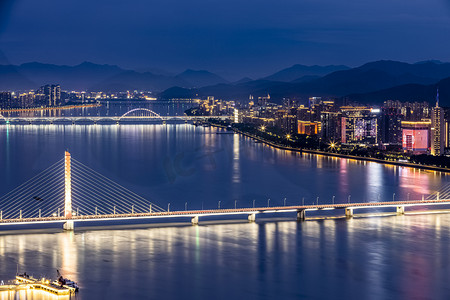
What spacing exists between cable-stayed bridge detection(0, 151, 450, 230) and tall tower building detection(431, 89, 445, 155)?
23.6ft

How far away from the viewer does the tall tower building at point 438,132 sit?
63.1 feet

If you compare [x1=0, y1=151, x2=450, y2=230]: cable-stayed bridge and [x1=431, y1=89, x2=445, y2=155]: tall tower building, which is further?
[x1=431, y1=89, x2=445, y2=155]: tall tower building

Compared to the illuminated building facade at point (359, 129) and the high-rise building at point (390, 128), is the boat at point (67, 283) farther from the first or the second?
the high-rise building at point (390, 128)

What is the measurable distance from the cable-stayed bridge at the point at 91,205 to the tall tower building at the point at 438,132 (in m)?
7.18

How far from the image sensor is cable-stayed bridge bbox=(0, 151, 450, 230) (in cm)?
847

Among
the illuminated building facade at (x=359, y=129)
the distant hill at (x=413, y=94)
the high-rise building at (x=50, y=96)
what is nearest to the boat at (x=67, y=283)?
the illuminated building facade at (x=359, y=129)

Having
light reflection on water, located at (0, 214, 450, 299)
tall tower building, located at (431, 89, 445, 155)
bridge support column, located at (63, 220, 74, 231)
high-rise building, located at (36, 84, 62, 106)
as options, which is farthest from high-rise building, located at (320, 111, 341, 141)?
high-rise building, located at (36, 84, 62, 106)

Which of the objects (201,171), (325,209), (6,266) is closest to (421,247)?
(325,209)

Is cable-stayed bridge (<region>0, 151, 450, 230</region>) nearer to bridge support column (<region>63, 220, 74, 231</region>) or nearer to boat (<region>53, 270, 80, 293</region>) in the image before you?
bridge support column (<region>63, 220, 74, 231</region>)

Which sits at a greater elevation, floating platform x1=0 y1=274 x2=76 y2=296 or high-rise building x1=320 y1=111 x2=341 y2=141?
high-rise building x1=320 y1=111 x2=341 y2=141

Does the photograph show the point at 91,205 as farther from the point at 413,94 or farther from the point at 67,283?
the point at 413,94

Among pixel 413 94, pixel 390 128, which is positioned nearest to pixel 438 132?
pixel 390 128

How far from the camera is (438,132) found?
19.7 meters

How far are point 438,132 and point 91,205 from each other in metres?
12.4
